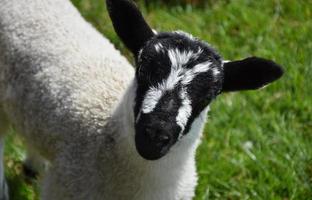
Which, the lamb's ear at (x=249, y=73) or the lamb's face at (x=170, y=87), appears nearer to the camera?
the lamb's face at (x=170, y=87)

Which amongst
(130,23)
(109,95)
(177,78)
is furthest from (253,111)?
(177,78)

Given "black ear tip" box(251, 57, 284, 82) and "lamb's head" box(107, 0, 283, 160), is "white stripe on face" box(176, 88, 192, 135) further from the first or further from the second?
"black ear tip" box(251, 57, 284, 82)

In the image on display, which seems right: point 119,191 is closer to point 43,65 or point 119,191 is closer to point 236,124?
point 43,65

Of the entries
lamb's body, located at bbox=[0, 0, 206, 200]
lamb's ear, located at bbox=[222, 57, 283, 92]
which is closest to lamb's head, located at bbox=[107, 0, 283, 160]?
lamb's ear, located at bbox=[222, 57, 283, 92]

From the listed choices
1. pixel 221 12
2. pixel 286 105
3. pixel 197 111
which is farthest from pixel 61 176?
pixel 221 12

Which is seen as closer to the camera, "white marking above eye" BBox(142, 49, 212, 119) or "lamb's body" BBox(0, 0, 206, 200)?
"white marking above eye" BBox(142, 49, 212, 119)

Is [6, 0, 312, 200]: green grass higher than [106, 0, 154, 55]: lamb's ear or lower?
lower

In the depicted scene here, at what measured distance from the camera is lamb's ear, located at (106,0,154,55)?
280cm

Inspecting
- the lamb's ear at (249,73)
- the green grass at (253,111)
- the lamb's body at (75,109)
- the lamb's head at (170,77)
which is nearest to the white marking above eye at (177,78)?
the lamb's head at (170,77)

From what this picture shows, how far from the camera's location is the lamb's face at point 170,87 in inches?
99.3

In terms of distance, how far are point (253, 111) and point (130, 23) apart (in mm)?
Result: 2191

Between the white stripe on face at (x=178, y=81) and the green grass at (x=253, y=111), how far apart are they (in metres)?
1.61

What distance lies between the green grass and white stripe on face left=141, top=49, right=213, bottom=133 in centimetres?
161

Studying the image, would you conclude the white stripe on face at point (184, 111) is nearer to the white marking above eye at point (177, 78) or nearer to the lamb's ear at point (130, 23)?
the white marking above eye at point (177, 78)
